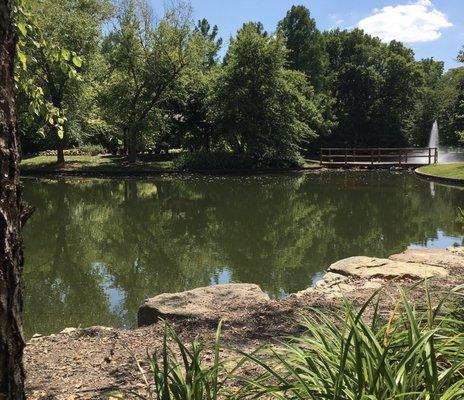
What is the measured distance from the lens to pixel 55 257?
9.92 m

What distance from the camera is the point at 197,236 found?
11836mm

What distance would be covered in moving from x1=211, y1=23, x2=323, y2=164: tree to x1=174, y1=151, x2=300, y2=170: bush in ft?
1.13

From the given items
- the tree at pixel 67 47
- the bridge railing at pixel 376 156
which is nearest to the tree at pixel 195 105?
the tree at pixel 67 47

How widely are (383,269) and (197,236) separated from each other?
6.11 m

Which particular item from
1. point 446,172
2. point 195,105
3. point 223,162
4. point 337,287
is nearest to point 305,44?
point 195,105

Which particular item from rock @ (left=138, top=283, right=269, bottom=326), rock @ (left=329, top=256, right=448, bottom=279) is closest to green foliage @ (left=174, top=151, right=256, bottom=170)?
rock @ (left=329, top=256, right=448, bottom=279)

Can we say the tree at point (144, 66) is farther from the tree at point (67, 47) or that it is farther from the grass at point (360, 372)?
the grass at point (360, 372)

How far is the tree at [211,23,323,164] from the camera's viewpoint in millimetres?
30109

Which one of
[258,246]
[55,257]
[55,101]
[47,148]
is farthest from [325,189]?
[47,148]

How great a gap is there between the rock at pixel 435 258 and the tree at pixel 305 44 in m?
38.3

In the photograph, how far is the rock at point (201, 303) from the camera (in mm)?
4715

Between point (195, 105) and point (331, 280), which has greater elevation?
point (195, 105)

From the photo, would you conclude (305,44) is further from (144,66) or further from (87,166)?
(87,166)

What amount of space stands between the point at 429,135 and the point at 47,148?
3724 centimetres
